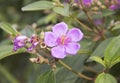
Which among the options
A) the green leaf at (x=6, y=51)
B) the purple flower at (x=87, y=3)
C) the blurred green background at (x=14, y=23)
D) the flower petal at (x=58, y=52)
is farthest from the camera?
the blurred green background at (x=14, y=23)

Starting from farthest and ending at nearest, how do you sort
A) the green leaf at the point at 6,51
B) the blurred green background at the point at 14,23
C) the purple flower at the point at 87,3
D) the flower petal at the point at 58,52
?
1. the blurred green background at the point at 14,23
2. the purple flower at the point at 87,3
3. the green leaf at the point at 6,51
4. the flower petal at the point at 58,52

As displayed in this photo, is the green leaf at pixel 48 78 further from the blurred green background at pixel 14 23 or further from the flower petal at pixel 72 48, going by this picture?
the blurred green background at pixel 14 23

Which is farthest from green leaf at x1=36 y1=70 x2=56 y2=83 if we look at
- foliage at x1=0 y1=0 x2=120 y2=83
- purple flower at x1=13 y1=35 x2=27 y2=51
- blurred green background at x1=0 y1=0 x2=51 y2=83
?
blurred green background at x1=0 y1=0 x2=51 y2=83

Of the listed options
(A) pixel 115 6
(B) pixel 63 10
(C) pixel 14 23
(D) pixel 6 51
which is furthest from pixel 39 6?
(C) pixel 14 23

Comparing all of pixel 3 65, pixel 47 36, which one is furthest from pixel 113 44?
pixel 3 65

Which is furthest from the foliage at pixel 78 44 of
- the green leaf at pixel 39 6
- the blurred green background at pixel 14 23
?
the blurred green background at pixel 14 23

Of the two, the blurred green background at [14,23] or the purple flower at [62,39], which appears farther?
the blurred green background at [14,23]

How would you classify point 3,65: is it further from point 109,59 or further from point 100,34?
point 109,59
